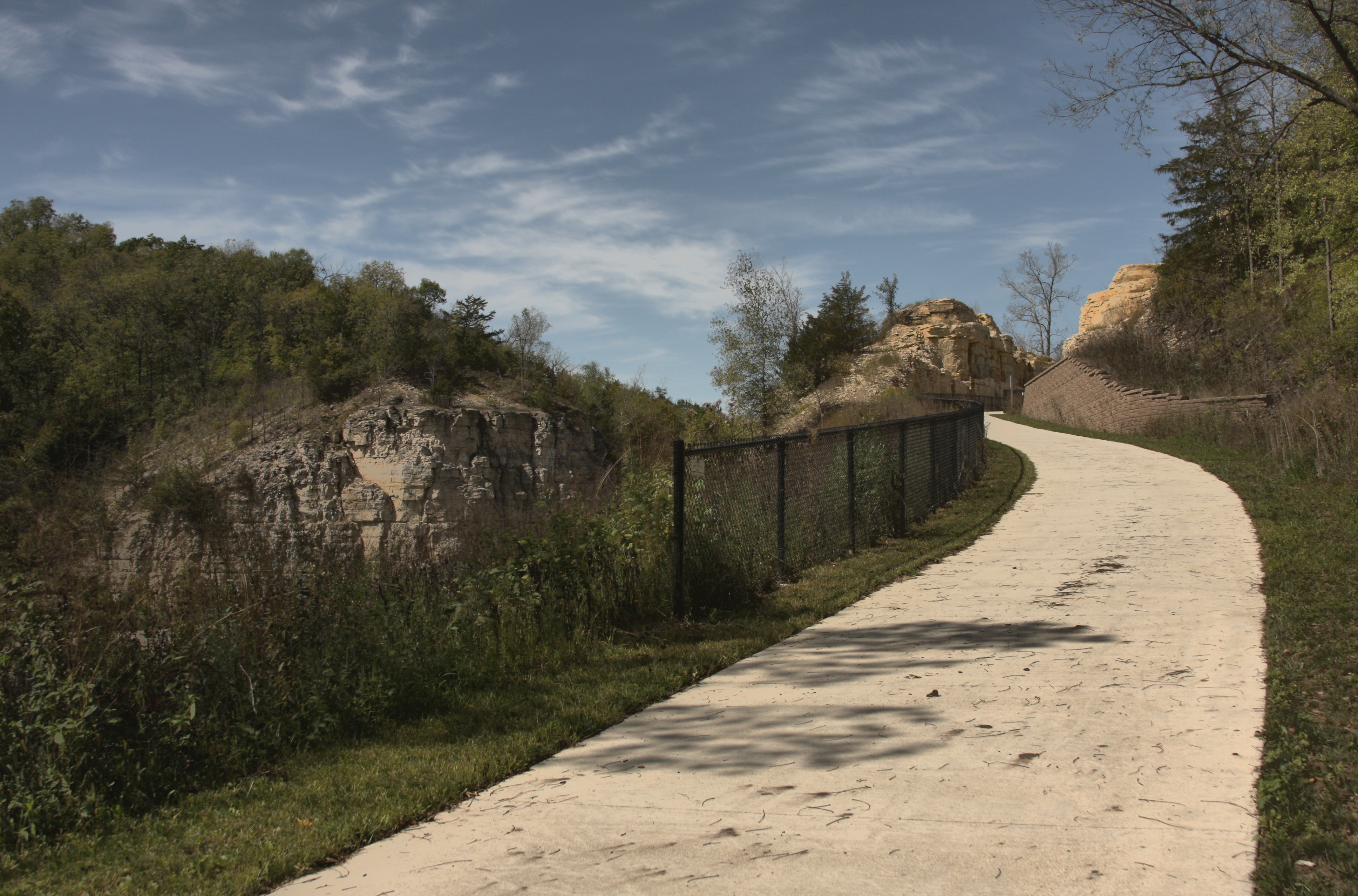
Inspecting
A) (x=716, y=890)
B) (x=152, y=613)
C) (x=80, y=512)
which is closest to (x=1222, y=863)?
(x=716, y=890)

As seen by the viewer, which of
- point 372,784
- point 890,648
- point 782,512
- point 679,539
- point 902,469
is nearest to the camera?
point 372,784

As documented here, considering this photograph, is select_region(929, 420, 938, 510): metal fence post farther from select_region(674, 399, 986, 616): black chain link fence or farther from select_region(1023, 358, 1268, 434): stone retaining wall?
select_region(1023, 358, 1268, 434): stone retaining wall

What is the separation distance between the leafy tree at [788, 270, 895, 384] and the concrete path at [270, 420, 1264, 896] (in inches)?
1757

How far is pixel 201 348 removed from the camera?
68.2 m

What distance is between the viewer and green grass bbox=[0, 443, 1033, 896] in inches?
118

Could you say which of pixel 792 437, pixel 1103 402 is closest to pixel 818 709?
pixel 792 437

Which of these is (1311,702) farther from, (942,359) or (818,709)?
(942,359)

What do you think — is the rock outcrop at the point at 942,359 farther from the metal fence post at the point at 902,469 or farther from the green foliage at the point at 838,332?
the metal fence post at the point at 902,469

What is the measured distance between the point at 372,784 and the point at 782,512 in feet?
17.2

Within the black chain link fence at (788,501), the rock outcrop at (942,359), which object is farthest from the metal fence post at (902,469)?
the rock outcrop at (942,359)

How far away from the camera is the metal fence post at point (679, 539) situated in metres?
6.74

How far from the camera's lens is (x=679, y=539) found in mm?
6785

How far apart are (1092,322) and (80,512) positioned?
6679 cm

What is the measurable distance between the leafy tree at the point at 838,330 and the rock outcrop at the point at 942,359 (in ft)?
6.66
